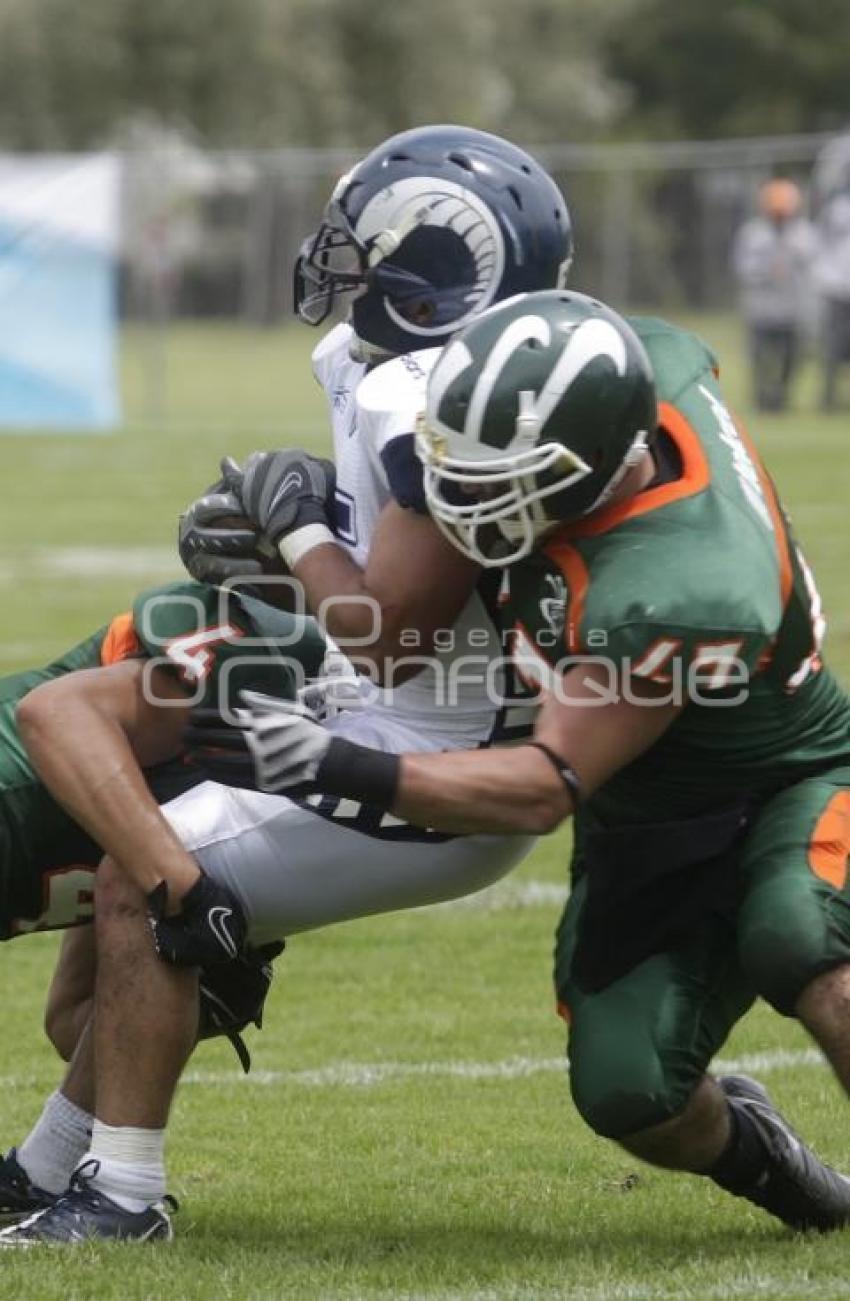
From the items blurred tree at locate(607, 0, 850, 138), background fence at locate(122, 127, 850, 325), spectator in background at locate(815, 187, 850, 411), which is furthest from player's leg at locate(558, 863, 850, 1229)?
blurred tree at locate(607, 0, 850, 138)

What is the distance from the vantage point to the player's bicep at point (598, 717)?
3658mm

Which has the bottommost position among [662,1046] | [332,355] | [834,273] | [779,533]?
[834,273]

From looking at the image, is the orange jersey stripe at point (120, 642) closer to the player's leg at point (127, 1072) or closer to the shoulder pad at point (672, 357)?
the player's leg at point (127, 1072)

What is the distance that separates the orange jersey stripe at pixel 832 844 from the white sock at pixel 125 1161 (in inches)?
43.5

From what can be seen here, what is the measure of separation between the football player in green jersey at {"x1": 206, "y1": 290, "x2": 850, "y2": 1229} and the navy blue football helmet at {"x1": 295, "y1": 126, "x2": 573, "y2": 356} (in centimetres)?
25

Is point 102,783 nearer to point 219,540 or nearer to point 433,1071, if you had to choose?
point 219,540

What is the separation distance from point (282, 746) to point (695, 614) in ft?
2.01

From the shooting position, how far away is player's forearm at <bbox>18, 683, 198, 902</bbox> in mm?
3910

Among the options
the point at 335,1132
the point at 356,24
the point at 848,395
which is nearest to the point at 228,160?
the point at 848,395

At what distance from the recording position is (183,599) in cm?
439

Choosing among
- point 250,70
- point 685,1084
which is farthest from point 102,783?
point 250,70

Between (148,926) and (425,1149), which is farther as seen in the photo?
(425,1149)

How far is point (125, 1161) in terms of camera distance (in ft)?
13.1

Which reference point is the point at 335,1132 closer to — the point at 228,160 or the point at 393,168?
the point at 393,168
